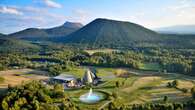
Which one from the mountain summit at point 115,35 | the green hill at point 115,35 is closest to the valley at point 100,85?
the green hill at point 115,35

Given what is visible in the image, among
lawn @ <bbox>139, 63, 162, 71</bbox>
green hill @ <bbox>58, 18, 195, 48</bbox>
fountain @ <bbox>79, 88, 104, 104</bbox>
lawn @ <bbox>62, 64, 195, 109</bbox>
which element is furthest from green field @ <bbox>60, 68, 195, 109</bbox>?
green hill @ <bbox>58, 18, 195, 48</bbox>

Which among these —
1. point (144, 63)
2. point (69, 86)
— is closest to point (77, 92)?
point (69, 86)

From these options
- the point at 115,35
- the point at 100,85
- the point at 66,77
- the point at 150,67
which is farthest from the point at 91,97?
the point at 115,35

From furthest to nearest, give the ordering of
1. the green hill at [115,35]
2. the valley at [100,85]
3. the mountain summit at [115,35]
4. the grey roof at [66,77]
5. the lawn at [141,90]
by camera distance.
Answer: the mountain summit at [115,35], the green hill at [115,35], the grey roof at [66,77], the lawn at [141,90], the valley at [100,85]

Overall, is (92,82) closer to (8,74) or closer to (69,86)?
(69,86)

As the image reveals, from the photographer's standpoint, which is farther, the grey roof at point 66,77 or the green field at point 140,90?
the grey roof at point 66,77

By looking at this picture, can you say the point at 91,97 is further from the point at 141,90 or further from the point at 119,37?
the point at 119,37

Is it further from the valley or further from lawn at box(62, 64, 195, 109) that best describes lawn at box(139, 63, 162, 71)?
lawn at box(62, 64, 195, 109)

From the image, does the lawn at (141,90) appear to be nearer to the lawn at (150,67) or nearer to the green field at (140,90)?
the green field at (140,90)
